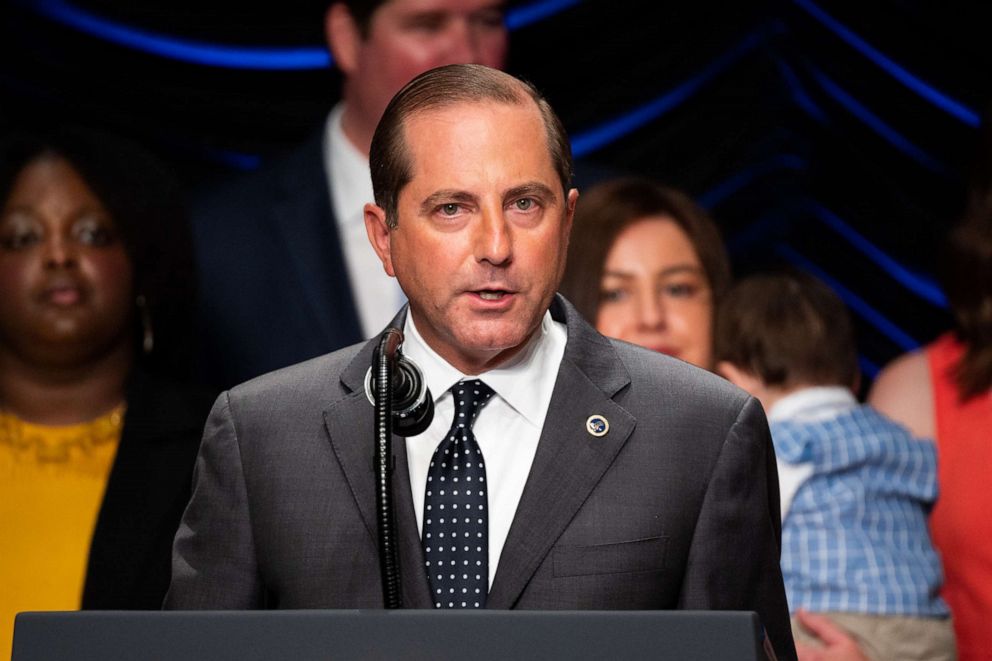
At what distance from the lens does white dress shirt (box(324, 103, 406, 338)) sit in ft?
10.2

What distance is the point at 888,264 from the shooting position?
3.77 m

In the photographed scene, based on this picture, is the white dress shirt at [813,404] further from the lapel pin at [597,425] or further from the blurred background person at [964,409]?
the lapel pin at [597,425]

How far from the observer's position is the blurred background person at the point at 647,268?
2879 mm

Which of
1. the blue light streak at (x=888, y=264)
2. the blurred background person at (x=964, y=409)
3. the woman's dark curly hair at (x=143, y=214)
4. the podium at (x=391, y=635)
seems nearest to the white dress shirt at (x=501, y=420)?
the podium at (x=391, y=635)

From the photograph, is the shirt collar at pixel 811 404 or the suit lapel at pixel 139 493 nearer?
the suit lapel at pixel 139 493

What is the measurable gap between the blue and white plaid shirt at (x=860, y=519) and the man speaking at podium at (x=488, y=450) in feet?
3.24

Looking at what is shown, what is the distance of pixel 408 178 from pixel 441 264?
0.36 ft

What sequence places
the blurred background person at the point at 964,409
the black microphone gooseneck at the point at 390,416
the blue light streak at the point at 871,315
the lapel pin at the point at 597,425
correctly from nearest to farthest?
1. the black microphone gooseneck at the point at 390,416
2. the lapel pin at the point at 597,425
3. the blurred background person at the point at 964,409
4. the blue light streak at the point at 871,315

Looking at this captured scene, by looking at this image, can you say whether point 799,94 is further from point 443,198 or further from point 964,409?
point 443,198

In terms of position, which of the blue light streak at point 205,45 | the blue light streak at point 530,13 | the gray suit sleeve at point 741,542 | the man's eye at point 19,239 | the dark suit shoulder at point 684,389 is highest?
the blue light streak at point 530,13

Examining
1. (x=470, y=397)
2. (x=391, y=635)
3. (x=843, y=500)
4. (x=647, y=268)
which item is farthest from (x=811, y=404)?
(x=391, y=635)

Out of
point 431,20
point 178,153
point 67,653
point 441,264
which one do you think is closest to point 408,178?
point 441,264

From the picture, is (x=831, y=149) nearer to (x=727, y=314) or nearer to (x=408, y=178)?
(x=727, y=314)

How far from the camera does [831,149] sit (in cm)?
390
